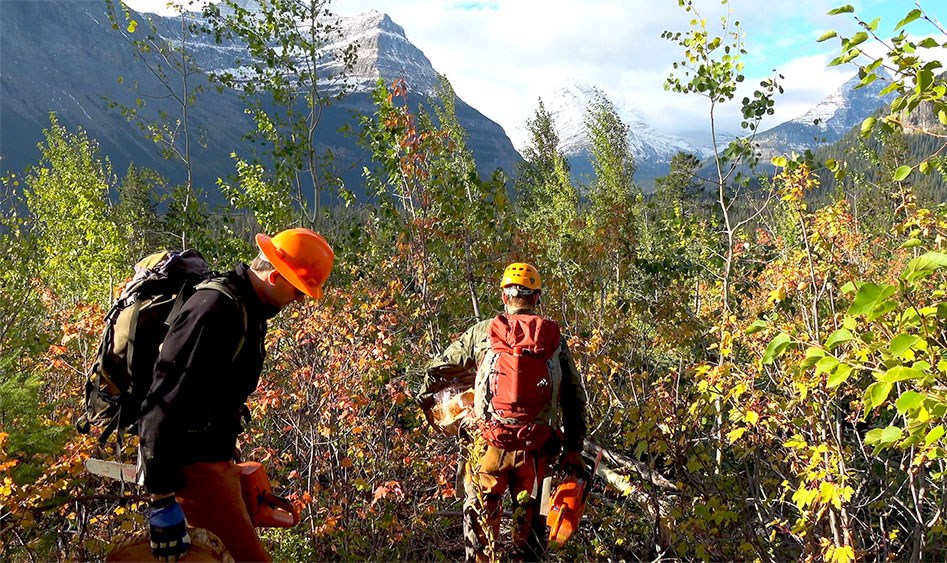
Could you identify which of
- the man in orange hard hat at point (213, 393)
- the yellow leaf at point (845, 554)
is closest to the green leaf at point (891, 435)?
the yellow leaf at point (845, 554)

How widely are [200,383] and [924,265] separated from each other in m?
2.27

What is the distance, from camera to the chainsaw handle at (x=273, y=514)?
2.58 metres

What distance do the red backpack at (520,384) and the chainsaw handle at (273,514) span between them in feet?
4.08

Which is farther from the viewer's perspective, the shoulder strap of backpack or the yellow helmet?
the yellow helmet

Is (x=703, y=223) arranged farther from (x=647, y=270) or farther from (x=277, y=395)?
(x=277, y=395)

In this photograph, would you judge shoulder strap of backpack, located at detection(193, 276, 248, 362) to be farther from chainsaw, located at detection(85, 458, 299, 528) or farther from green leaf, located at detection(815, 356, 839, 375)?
green leaf, located at detection(815, 356, 839, 375)

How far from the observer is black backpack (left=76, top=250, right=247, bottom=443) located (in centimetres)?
222

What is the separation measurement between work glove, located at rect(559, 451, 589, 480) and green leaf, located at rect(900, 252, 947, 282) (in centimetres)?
260

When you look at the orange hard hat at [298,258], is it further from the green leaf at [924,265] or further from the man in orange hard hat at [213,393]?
the green leaf at [924,265]

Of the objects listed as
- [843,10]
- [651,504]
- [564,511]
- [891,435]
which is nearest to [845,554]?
[564,511]

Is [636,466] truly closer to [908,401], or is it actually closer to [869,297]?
[908,401]

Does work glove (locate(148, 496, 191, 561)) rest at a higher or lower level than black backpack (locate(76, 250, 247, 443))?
lower

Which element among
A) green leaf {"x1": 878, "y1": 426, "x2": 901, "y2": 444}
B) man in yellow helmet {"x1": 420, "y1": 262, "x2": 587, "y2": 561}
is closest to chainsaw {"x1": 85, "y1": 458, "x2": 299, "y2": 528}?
man in yellow helmet {"x1": 420, "y1": 262, "x2": 587, "y2": 561}

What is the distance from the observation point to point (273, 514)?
2.61 metres
